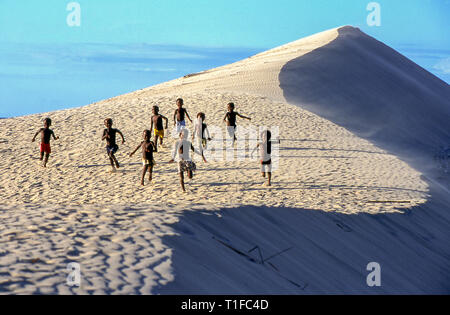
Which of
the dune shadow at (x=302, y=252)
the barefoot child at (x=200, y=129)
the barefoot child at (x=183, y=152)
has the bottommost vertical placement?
the dune shadow at (x=302, y=252)

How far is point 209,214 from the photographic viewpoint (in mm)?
8594

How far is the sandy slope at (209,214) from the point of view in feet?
20.6

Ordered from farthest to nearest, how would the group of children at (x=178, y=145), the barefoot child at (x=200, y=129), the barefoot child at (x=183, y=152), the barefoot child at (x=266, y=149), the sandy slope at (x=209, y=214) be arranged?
the barefoot child at (x=200, y=129), the barefoot child at (x=266, y=149), the group of children at (x=178, y=145), the barefoot child at (x=183, y=152), the sandy slope at (x=209, y=214)

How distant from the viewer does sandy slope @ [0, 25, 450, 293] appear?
629cm

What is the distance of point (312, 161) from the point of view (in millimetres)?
15492

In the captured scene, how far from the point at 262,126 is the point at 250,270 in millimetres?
12048

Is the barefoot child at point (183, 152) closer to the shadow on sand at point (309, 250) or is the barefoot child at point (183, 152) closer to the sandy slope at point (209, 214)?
the sandy slope at point (209, 214)

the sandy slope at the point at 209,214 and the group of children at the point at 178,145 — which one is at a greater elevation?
the group of children at the point at 178,145

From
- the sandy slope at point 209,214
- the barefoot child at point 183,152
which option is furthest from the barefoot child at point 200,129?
the barefoot child at point 183,152

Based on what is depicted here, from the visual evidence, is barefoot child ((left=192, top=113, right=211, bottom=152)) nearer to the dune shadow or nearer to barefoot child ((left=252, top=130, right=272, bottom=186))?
barefoot child ((left=252, top=130, right=272, bottom=186))

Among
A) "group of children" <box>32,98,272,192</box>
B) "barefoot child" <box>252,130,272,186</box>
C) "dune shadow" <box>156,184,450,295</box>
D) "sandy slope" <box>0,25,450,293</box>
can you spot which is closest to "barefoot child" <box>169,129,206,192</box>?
"group of children" <box>32,98,272,192</box>

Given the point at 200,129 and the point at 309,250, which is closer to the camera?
the point at 309,250

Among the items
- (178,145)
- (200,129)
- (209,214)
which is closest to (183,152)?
(178,145)

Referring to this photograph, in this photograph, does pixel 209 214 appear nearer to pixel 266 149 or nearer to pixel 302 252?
pixel 302 252
